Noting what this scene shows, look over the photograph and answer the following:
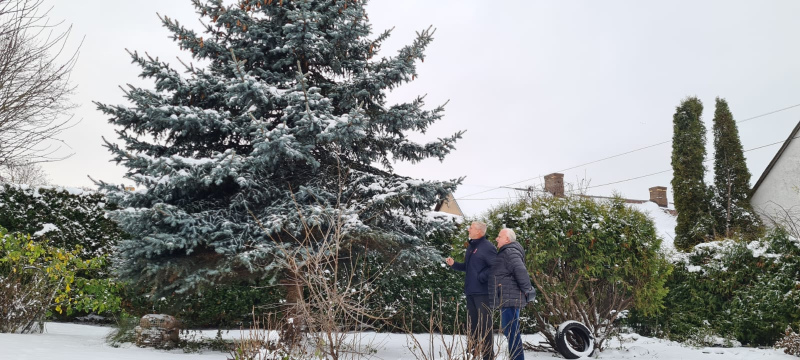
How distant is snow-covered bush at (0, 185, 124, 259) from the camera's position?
862 centimetres

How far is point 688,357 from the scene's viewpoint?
669cm

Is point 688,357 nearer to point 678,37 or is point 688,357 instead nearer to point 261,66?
point 678,37

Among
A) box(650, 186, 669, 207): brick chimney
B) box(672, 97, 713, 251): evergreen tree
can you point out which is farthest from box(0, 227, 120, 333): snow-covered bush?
box(650, 186, 669, 207): brick chimney

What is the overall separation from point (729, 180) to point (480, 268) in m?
16.3

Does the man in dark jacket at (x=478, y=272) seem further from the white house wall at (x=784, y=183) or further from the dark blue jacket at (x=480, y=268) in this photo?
the white house wall at (x=784, y=183)

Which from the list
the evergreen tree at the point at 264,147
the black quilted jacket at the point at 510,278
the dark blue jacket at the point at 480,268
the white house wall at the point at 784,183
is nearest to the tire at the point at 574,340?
the black quilted jacket at the point at 510,278

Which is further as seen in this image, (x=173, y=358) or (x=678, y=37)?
(x=678, y=37)

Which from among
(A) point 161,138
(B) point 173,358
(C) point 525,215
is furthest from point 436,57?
(B) point 173,358

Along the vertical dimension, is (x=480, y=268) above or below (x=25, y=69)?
below

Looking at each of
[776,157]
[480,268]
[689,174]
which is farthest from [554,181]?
[480,268]

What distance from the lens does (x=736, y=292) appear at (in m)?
7.94

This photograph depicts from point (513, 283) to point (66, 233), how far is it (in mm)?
7834

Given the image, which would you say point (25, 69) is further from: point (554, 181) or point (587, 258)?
point (554, 181)

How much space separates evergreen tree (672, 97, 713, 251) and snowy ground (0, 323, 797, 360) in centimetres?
1073
